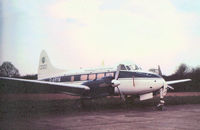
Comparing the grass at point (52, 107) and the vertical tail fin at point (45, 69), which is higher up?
the vertical tail fin at point (45, 69)

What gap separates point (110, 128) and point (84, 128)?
0.87 m

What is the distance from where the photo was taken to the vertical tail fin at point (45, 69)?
24.9 metres

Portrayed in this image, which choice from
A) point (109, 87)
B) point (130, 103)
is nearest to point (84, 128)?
point (109, 87)

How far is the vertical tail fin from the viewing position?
24.9 m

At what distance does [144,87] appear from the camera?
16.8 m

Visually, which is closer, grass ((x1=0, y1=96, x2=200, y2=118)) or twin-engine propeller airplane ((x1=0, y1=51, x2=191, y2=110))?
grass ((x1=0, y1=96, x2=200, y2=118))

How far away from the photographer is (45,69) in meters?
25.9

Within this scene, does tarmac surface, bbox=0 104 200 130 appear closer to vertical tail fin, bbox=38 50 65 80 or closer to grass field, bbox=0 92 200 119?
Answer: grass field, bbox=0 92 200 119

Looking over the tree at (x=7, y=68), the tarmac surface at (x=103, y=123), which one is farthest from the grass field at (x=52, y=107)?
the tarmac surface at (x=103, y=123)

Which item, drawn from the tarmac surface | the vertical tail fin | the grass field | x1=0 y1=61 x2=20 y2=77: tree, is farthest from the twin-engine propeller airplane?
the vertical tail fin

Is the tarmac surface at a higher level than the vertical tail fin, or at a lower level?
lower

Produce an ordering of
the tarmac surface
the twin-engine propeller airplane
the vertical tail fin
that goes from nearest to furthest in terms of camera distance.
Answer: the tarmac surface
the twin-engine propeller airplane
the vertical tail fin

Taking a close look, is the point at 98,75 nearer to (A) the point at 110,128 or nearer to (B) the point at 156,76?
(B) the point at 156,76

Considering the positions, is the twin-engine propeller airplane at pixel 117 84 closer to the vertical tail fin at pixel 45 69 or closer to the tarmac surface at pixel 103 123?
the tarmac surface at pixel 103 123
